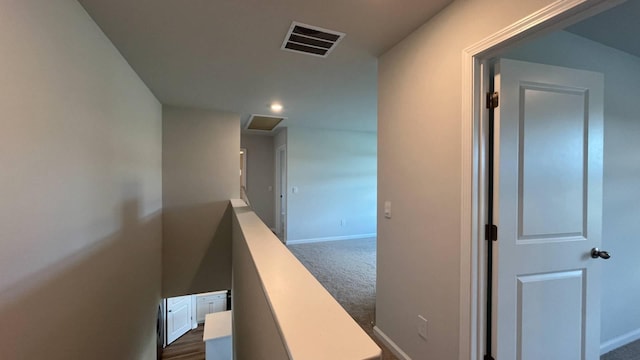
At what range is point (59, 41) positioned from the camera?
136 cm

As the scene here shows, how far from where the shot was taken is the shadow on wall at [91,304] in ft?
3.71

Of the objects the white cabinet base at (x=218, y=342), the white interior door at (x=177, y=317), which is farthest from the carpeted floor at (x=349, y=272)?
the white interior door at (x=177, y=317)

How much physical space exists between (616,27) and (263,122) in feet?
15.0

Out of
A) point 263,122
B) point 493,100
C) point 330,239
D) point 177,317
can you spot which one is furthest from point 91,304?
point 177,317

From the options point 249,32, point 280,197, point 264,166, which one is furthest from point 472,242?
point 264,166

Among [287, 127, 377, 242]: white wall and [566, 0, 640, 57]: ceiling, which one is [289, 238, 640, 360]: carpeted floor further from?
[566, 0, 640, 57]: ceiling

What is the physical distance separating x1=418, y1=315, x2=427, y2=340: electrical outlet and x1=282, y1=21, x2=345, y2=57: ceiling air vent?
6.76 feet

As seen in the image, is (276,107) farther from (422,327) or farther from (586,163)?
(586,163)

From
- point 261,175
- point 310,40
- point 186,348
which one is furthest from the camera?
point 261,175

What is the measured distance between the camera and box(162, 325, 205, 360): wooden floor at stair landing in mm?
5098

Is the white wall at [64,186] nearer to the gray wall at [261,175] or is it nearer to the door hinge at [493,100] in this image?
the door hinge at [493,100]

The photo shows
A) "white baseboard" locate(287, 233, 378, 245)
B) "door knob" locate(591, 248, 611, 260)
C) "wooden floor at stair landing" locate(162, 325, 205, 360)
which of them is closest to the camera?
"door knob" locate(591, 248, 611, 260)

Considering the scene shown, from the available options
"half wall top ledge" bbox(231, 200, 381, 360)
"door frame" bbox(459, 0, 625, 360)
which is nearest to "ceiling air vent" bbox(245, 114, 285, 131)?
"door frame" bbox(459, 0, 625, 360)

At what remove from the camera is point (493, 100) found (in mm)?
1428
